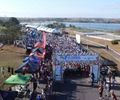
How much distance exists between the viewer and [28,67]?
29828 millimetres

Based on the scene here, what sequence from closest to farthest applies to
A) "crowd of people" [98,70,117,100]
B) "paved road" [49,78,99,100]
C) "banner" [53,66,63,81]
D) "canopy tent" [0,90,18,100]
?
"canopy tent" [0,90,18,100] → "crowd of people" [98,70,117,100] → "paved road" [49,78,99,100] → "banner" [53,66,63,81]

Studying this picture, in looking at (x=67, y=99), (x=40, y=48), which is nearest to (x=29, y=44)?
(x=40, y=48)

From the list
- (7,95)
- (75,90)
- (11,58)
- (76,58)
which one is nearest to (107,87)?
(75,90)

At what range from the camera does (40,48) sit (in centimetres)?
4378

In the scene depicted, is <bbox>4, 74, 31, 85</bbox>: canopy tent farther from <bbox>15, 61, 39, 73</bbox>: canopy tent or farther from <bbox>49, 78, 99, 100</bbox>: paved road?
<bbox>15, 61, 39, 73</bbox>: canopy tent

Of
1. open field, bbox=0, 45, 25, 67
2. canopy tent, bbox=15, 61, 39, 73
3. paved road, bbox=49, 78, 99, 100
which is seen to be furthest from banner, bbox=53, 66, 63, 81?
open field, bbox=0, 45, 25, 67

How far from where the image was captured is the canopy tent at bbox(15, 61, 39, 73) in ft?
96.5

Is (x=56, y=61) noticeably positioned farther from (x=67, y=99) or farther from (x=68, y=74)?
(x=67, y=99)

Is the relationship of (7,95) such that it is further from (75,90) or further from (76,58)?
(76,58)

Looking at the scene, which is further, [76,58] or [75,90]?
[76,58]

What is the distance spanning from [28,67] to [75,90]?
4.67 m

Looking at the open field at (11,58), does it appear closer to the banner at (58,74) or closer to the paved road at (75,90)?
the banner at (58,74)

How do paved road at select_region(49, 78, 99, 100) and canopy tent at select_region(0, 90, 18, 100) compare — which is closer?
canopy tent at select_region(0, 90, 18, 100)

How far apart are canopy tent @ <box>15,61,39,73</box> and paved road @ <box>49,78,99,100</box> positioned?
7.57 ft
